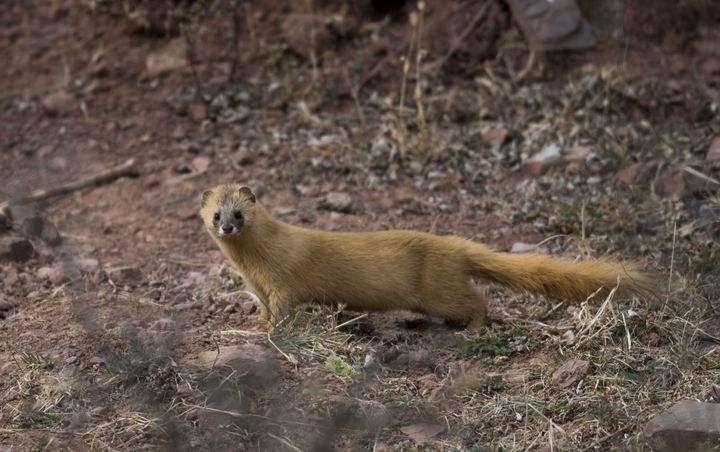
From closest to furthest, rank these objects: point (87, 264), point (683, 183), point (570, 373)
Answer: point (570, 373) < point (87, 264) < point (683, 183)

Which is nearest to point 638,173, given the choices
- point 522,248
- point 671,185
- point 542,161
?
point 671,185

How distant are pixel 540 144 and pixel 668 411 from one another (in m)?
3.09

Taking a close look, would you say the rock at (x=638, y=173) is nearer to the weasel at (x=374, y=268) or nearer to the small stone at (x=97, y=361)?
the weasel at (x=374, y=268)

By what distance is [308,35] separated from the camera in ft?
24.9

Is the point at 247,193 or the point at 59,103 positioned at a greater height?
the point at 247,193

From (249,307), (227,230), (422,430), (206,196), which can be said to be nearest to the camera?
(422,430)

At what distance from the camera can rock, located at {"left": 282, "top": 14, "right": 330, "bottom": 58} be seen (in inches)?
298

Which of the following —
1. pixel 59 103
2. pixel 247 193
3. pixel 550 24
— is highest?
pixel 550 24

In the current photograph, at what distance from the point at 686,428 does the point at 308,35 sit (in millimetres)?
4855

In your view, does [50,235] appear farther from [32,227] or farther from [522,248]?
[522,248]

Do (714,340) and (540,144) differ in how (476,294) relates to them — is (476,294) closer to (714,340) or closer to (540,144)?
(714,340)

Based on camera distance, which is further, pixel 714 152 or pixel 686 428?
pixel 714 152

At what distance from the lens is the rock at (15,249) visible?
18.0 feet

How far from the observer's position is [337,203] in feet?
19.8
